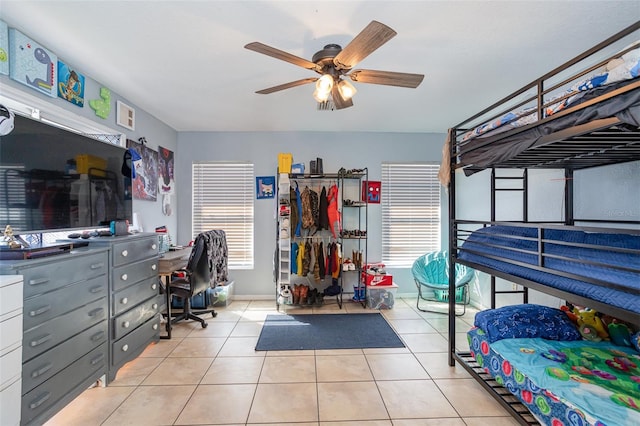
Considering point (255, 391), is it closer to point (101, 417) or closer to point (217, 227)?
point (101, 417)

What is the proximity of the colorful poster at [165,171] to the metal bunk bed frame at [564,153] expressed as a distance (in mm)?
3456

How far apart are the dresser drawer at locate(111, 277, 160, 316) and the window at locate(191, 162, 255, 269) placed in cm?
147

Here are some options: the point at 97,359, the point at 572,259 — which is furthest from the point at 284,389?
the point at 572,259

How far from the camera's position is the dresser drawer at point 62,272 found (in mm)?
1501

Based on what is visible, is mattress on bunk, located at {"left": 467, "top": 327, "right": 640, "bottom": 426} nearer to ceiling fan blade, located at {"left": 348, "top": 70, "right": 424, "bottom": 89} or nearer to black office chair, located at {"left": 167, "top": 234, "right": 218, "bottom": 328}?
ceiling fan blade, located at {"left": 348, "top": 70, "right": 424, "bottom": 89}

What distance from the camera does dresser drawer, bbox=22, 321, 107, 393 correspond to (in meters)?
1.47

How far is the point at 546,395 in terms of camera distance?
4.76 feet

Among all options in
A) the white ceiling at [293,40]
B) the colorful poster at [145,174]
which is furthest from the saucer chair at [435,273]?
the colorful poster at [145,174]

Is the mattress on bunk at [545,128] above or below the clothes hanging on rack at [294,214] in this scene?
above

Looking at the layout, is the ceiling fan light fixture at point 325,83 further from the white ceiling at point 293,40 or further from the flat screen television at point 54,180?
the flat screen television at point 54,180

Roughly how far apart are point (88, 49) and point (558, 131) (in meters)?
3.17

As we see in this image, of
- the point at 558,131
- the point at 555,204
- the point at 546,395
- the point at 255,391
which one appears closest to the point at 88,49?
the point at 255,391

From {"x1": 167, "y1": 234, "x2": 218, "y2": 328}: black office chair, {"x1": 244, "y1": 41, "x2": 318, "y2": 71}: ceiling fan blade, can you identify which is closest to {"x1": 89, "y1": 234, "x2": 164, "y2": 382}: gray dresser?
{"x1": 167, "y1": 234, "x2": 218, "y2": 328}: black office chair

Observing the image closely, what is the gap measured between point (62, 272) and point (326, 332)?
2310mm
